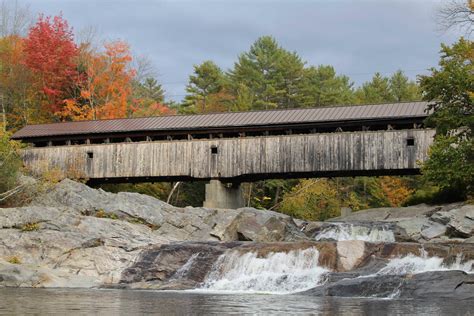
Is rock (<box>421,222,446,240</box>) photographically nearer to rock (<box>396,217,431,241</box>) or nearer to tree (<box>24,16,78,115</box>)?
rock (<box>396,217,431,241</box>)

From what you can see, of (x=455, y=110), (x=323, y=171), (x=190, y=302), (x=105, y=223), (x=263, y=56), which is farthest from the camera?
(x=263, y=56)

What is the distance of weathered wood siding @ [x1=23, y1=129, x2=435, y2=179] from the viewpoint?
31281 millimetres

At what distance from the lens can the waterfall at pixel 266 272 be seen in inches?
771

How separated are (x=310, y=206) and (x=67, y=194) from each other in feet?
55.8

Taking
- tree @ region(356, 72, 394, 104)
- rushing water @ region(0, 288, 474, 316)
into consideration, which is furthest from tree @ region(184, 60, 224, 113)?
rushing water @ region(0, 288, 474, 316)

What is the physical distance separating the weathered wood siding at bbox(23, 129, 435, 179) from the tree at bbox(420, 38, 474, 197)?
9.56ft

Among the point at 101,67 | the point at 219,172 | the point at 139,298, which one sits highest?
the point at 101,67

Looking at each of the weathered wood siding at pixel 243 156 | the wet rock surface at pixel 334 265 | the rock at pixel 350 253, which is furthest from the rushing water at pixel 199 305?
the weathered wood siding at pixel 243 156

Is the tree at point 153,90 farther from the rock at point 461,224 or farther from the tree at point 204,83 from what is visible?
the rock at point 461,224

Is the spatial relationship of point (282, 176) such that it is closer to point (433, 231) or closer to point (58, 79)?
point (433, 231)

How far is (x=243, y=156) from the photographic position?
33500 millimetres

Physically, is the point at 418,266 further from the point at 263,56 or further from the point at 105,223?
the point at 263,56

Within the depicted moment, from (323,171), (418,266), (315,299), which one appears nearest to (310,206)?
(323,171)

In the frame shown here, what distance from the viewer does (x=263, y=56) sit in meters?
57.8
